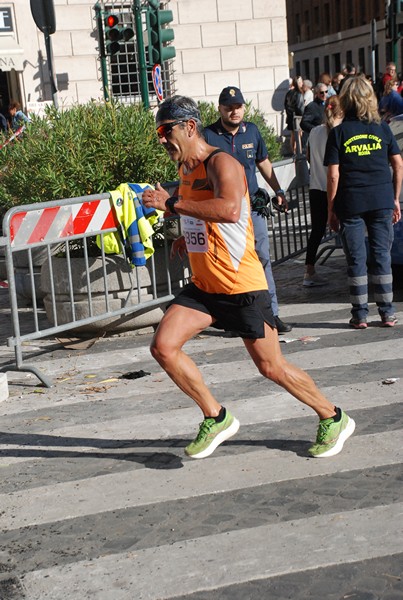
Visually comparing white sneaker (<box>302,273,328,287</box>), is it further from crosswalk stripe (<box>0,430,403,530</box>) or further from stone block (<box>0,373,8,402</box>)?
crosswalk stripe (<box>0,430,403,530</box>)

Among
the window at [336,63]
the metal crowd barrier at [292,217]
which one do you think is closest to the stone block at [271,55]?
the metal crowd barrier at [292,217]

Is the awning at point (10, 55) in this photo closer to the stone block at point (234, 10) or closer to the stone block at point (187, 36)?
the stone block at point (187, 36)

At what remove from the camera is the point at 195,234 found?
5.48 metres

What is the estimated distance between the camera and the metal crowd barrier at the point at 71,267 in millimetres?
7699

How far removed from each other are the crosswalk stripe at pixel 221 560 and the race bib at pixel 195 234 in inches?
60.0

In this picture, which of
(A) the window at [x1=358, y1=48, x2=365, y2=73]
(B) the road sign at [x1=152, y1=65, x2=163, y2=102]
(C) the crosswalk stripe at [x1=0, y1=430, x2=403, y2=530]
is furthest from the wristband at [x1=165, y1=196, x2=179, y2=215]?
(A) the window at [x1=358, y1=48, x2=365, y2=73]

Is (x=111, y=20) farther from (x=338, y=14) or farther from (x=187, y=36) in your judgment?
(x=338, y=14)

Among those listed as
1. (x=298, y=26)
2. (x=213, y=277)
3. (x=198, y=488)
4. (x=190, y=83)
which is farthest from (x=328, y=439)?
(x=298, y=26)

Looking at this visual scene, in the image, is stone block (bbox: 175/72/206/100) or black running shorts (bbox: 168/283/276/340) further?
stone block (bbox: 175/72/206/100)

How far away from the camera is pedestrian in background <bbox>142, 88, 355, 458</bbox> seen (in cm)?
534

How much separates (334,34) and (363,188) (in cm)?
6916

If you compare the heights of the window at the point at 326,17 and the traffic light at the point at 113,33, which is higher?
the window at the point at 326,17

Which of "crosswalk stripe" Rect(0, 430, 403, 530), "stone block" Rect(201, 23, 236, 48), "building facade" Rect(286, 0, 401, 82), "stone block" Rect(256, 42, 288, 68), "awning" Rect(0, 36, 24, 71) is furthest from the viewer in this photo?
"building facade" Rect(286, 0, 401, 82)

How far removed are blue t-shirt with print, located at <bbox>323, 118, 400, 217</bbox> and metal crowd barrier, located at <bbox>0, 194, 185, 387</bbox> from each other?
5.06 ft
